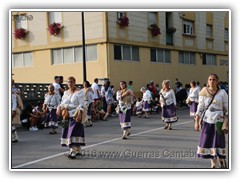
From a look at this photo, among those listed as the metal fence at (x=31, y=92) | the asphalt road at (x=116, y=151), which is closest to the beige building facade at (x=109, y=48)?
the metal fence at (x=31, y=92)

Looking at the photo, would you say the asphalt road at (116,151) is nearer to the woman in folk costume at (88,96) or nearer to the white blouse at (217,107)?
the white blouse at (217,107)

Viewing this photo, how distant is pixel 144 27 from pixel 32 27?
7.49m

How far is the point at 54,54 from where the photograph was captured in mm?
22609

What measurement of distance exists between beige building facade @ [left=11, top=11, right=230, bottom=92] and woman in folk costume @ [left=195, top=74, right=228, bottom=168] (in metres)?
12.9

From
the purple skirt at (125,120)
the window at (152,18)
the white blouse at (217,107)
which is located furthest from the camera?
the window at (152,18)

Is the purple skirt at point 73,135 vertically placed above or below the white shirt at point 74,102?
below

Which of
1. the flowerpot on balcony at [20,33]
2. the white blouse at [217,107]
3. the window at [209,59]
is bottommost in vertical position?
the white blouse at [217,107]

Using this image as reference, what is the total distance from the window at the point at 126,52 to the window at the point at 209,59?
8094 millimetres

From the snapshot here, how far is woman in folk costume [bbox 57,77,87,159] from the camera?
8.05 m

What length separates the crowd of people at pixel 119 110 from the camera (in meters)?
6.67

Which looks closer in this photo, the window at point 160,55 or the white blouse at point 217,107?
the white blouse at point 217,107

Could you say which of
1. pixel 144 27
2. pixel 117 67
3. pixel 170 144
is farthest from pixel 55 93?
pixel 144 27

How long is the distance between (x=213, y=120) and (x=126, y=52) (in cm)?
1594
